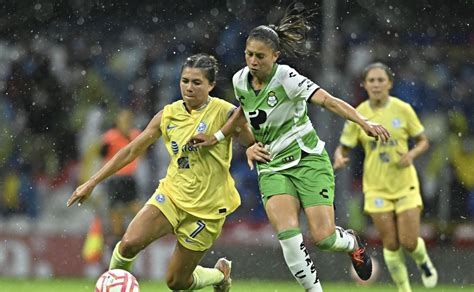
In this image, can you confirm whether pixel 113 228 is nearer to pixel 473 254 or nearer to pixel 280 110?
pixel 473 254

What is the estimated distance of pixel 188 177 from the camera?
8.92 metres

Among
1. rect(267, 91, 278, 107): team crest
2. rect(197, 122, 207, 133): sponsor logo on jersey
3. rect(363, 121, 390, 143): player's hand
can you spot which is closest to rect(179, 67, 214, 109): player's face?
rect(197, 122, 207, 133): sponsor logo on jersey

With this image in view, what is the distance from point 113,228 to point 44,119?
88.3 inches

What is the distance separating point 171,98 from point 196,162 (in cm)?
676

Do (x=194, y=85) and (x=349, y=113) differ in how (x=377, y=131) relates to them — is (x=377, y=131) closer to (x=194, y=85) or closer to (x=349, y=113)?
(x=349, y=113)

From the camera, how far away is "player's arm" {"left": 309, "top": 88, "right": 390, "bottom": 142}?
8.12 meters

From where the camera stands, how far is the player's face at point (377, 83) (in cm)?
1172

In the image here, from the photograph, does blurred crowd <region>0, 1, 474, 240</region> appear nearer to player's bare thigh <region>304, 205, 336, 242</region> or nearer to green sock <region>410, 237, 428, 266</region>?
green sock <region>410, 237, 428, 266</region>

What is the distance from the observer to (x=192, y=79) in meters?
8.85

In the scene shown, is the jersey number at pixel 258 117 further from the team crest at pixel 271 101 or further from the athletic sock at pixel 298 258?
the athletic sock at pixel 298 258

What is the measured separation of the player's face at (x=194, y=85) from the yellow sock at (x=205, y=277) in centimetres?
134

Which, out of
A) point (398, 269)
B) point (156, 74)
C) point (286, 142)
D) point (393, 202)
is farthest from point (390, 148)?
point (156, 74)

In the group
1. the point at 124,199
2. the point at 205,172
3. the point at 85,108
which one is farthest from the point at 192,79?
the point at 85,108

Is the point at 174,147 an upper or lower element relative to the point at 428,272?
upper
